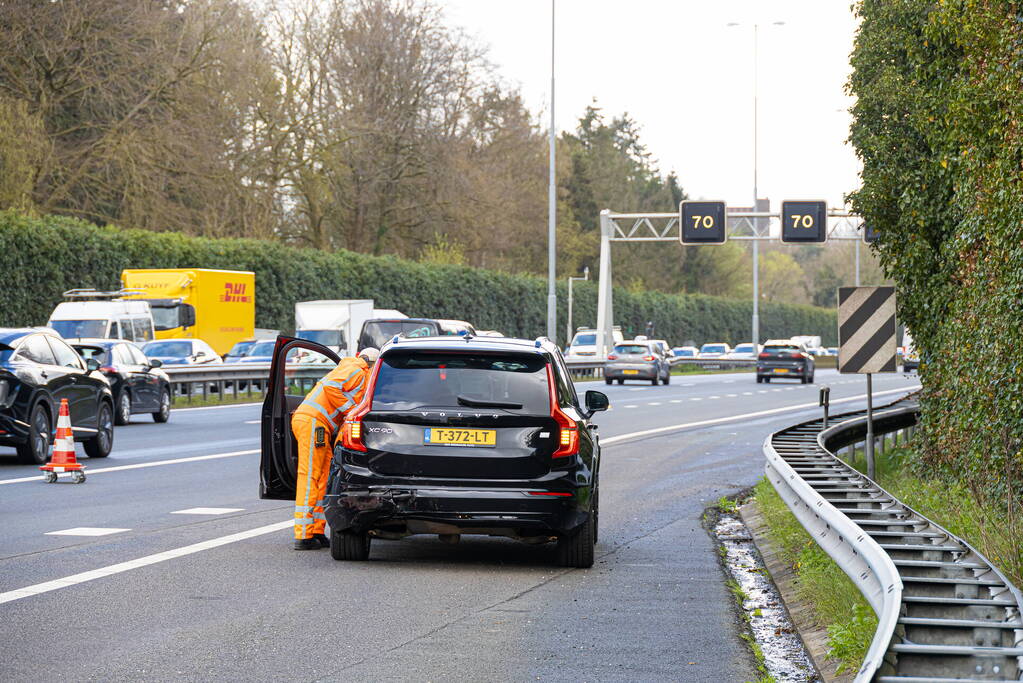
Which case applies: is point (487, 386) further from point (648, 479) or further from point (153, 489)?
point (648, 479)

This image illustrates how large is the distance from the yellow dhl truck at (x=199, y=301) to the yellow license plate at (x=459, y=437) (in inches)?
1264

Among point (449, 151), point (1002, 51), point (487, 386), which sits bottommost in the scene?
point (487, 386)

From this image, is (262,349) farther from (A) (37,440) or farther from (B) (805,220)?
(A) (37,440)

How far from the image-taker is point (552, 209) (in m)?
52.1

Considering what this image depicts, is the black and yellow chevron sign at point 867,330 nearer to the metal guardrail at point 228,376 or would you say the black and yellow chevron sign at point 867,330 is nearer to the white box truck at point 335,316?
the metal guardrail at point 228,376

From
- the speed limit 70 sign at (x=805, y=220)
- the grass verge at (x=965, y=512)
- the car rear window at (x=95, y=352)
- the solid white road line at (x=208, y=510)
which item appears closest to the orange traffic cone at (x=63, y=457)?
the solid white road line at (x=208, y=510)

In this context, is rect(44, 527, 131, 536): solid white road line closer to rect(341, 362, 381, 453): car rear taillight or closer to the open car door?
the open car door

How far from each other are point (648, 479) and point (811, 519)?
8488 millimetres

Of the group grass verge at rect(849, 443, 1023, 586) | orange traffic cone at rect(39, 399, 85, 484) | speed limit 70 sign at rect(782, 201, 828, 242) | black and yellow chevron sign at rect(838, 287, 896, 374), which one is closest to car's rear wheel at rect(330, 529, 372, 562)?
grass verge at rect(849, 443, 1023, 586)

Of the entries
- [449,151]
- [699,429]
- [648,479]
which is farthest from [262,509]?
[449,151]

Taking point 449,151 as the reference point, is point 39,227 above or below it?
below

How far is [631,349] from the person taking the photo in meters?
51.8

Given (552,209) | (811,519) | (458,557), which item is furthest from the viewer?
(552,209)

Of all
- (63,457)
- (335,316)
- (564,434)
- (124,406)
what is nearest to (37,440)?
(63,457)
